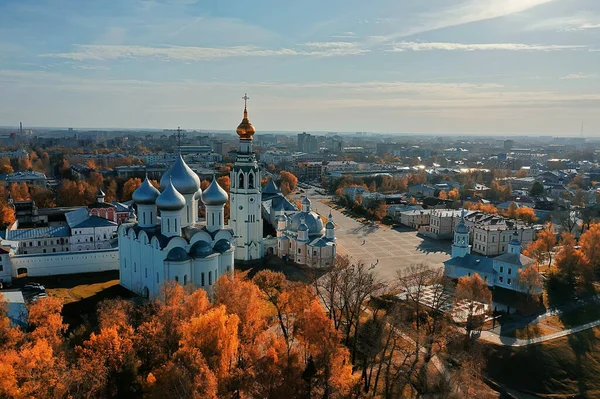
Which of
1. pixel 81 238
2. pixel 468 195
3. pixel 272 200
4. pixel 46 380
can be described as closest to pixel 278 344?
pixel 46 380

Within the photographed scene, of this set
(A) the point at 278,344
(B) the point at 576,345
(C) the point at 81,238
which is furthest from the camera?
(C) the point at 81,238

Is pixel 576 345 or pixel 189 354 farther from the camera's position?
pixel 576 345

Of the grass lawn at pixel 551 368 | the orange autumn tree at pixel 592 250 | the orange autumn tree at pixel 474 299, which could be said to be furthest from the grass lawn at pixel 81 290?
the orange autumn tree at pixel 592 250

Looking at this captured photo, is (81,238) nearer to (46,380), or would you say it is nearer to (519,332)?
(46,380)

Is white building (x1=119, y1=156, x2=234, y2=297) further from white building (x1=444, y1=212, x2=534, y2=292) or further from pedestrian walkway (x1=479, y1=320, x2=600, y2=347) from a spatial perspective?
white building (x1=444, y1=212, x2=534, y2=292)

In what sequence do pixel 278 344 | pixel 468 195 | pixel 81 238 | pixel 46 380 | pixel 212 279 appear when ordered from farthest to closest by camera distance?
pixel 468 195
pixel 81 238
pixel 212 279
pixel 278 344
pixel 46 380

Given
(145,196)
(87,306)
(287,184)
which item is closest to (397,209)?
(287,184)

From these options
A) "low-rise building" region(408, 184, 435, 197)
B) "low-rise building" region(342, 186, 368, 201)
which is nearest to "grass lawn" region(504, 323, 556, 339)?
"low-rise building" region(342, 186, 368, 201)

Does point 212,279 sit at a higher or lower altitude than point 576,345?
higher
